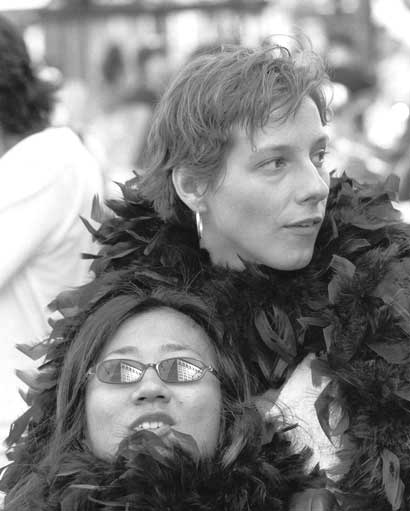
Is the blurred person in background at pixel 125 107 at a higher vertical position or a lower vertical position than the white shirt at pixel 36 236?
lower

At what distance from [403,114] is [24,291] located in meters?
3.94

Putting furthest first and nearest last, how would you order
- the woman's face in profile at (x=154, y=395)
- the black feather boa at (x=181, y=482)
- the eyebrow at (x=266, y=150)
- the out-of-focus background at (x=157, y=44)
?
1. the out-of-focus background at (x=157, y=44)
2. the eyebrow at (x=266, y=150)
3. the woman's face in profile at (x=154, y=395)
4. the black feather boa at (x=181, y=482)

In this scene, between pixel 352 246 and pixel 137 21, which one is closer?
pixel 352 246

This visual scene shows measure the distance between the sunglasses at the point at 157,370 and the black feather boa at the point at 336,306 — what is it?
155mm

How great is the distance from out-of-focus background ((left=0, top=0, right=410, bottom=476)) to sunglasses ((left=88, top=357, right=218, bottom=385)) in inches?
176

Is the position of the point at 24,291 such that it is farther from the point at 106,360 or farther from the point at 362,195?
the point at 362,195

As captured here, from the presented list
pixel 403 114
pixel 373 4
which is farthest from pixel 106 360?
pixel 373 4

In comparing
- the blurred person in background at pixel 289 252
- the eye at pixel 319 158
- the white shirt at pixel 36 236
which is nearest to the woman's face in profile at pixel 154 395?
the blurred person in background at pixel 289 252

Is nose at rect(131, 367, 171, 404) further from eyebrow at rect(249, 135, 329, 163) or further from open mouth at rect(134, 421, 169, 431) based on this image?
eyebrow at rect(249, 135, 329, 163)

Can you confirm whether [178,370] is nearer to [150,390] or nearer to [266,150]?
[150,390]

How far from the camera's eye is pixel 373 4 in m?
7.77

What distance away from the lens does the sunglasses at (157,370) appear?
187 cm

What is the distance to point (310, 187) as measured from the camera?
6.56ft

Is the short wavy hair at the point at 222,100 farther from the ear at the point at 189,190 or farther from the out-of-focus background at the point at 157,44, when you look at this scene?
the out-of-focus background at the point at 157,44
